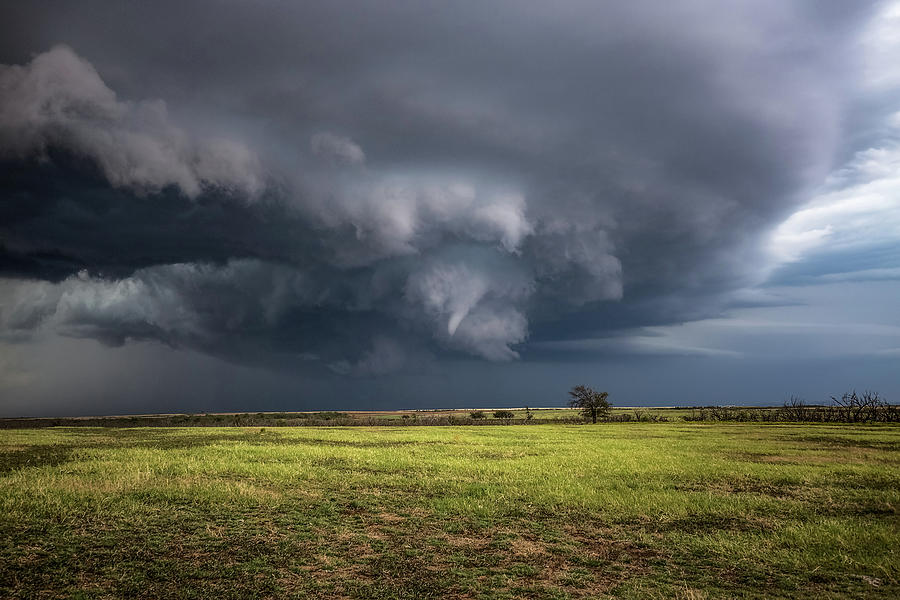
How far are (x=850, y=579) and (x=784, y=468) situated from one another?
17845mm

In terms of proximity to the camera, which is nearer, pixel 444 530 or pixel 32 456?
pixel 444 530

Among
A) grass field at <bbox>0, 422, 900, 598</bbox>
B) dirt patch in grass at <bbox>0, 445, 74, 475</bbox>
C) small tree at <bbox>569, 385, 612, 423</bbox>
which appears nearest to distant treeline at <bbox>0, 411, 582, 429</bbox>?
small tree at <bbox>569, 385, 612, 423</bbox>

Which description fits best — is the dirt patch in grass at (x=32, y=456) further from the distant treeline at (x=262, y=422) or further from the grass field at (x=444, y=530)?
the distant treeline at (x=262, y=422)

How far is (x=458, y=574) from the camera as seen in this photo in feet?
35.0

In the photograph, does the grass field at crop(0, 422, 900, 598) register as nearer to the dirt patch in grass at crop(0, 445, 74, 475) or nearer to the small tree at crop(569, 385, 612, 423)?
the dirt patch in grass at crop(0, 445, 74, 475)

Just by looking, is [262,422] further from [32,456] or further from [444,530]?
[444,530]

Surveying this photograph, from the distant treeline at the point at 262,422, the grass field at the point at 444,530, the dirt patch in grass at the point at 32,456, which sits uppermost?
the grass field at the point at 444,530

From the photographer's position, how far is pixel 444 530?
1412cm

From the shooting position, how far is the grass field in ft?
33.2

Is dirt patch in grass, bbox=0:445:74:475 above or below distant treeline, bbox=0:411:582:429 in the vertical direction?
above

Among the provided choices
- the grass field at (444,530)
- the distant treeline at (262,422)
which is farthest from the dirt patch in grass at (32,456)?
the distant treeline at (262,422)

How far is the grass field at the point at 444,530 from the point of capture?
10.1 metres

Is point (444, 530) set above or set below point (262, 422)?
above

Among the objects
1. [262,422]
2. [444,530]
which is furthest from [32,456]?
[262,422]
